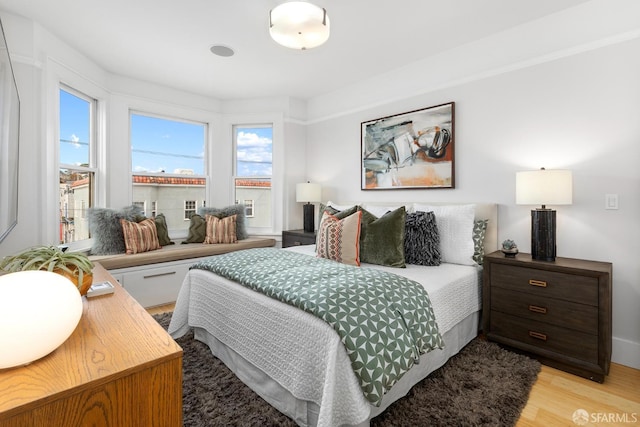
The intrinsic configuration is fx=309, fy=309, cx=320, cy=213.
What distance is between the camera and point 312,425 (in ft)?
4.76

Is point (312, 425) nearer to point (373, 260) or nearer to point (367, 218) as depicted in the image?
point (373, 260)

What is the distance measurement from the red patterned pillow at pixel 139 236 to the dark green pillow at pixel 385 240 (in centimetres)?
233

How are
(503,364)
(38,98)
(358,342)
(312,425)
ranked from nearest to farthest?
(358,342) < (312,425) < (503,364) < (38,98)

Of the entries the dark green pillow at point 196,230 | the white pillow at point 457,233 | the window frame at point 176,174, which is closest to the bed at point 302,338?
the white pillow at point 457,233

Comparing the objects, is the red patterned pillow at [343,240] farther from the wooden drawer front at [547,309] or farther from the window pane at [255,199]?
the window pane at [255,199]

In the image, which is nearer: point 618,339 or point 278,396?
point 278,396

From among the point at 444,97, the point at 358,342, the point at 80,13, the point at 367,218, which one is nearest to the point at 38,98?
the point at 80,13

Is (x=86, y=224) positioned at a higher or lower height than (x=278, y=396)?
higher

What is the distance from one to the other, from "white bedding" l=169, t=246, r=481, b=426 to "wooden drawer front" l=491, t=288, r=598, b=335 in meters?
0.18

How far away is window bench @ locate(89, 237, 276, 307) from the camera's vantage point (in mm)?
3004

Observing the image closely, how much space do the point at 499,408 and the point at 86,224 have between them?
396 cm

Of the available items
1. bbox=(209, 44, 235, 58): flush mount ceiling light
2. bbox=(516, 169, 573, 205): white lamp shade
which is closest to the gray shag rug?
bbox=(516, 169, 573, 205): white lamp shade

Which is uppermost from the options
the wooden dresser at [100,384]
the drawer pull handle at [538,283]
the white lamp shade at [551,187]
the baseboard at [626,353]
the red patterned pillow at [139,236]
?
the white lamp shade at [551,187]

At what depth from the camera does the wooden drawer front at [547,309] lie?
1.91 meters
